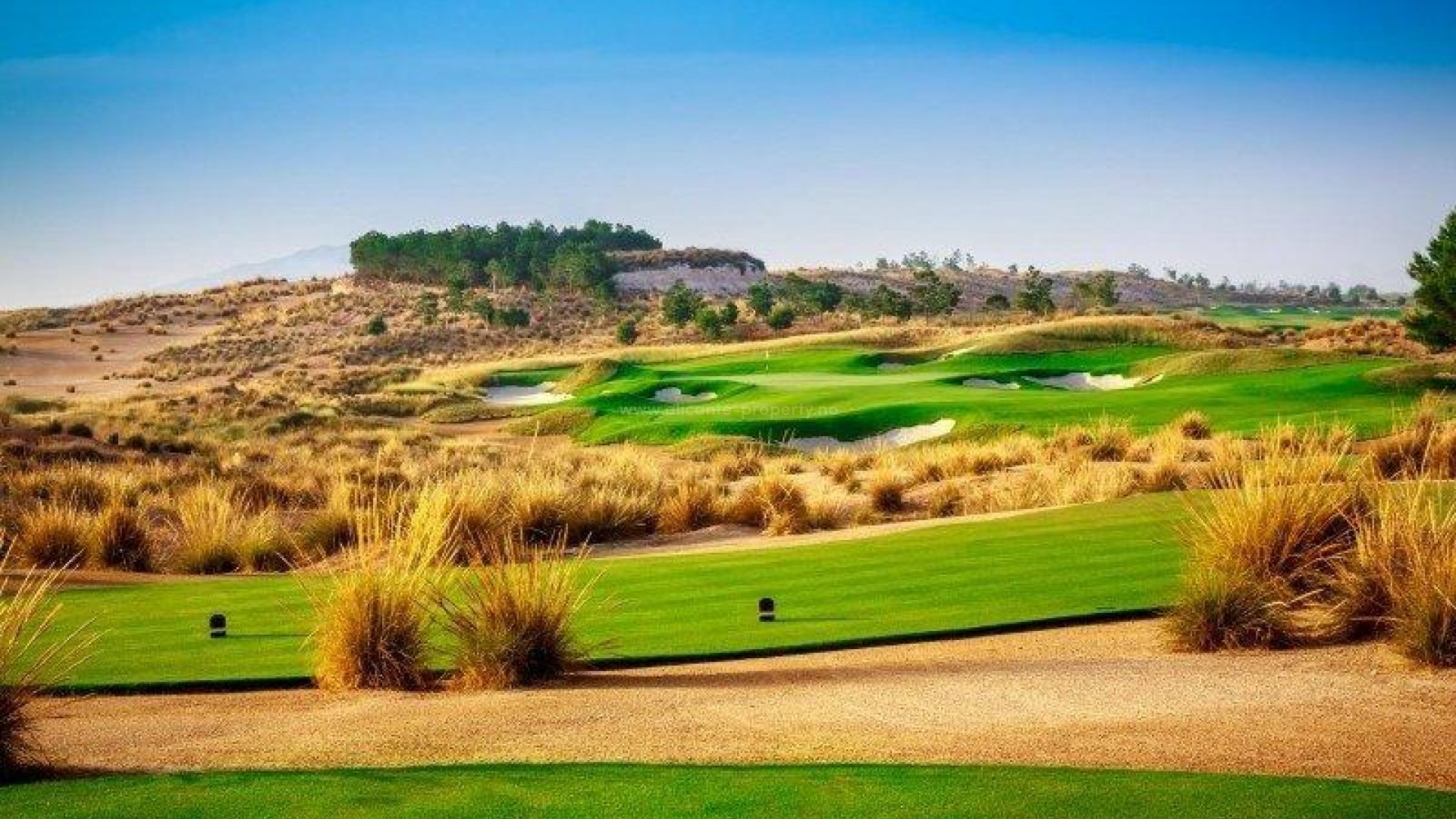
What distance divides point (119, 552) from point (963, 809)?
53.9ft

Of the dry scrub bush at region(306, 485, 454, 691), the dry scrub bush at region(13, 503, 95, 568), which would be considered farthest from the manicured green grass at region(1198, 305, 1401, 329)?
the dry scrub bush at region(306, 485, 454, 691)

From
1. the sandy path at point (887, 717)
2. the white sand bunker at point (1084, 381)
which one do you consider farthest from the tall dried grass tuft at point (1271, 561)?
the white sand bunker at point (1084, 381)

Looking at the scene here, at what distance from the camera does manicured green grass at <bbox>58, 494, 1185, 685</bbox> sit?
12.1 metres

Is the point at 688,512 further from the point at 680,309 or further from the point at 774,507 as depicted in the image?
the point at 680,309

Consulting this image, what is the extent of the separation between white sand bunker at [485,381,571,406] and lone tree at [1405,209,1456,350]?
3169 cm

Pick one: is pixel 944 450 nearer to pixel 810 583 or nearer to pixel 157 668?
pixel 810 583

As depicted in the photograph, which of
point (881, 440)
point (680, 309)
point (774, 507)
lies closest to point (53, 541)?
point (774, 507)

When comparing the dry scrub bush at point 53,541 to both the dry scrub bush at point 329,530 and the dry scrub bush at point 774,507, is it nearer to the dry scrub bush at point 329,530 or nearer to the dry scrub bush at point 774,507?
the dry scrub bush at point 329,530

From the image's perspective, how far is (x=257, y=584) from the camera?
54.5 ft

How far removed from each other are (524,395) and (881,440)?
96.6 ft

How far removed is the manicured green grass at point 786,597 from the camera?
Result: 1213cm

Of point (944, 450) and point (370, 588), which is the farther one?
point (944, 450)

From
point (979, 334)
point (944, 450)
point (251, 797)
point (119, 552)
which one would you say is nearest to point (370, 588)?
point (251, 797)

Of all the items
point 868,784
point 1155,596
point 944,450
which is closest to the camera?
point 868,784
